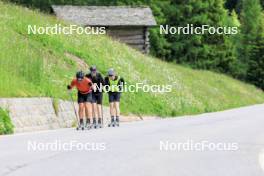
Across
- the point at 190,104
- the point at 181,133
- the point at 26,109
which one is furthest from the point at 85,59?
the point at 181,133

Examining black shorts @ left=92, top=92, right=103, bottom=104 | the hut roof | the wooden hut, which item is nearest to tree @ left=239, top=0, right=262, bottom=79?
the wooden hut

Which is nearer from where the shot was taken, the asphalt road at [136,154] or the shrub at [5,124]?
the asphalt road at [136,154]

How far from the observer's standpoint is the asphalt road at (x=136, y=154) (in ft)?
35.7

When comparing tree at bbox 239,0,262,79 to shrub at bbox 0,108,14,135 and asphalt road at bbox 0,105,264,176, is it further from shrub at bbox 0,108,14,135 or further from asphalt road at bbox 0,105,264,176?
asphalt road at bbox 0,105,264,176

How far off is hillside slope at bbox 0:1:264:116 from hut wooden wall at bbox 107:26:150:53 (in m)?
6.38

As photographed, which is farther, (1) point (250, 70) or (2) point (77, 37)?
(1) point (250, 70)

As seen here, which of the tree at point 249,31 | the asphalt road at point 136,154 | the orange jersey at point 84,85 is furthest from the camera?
the tree at point 249,31

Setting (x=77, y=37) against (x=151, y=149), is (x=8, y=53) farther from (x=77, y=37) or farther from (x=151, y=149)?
(x=151, y=149)

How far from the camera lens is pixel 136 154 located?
13.1 m

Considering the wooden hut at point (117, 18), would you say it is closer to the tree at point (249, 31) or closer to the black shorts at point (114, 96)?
the tree at point (249, 31)

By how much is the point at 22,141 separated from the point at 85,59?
17.2 m

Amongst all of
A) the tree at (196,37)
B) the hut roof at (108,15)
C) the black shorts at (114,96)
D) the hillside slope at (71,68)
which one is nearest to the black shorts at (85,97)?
the black shorts at (114,96)

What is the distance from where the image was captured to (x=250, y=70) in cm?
6756

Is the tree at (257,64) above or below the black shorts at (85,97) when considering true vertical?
below
